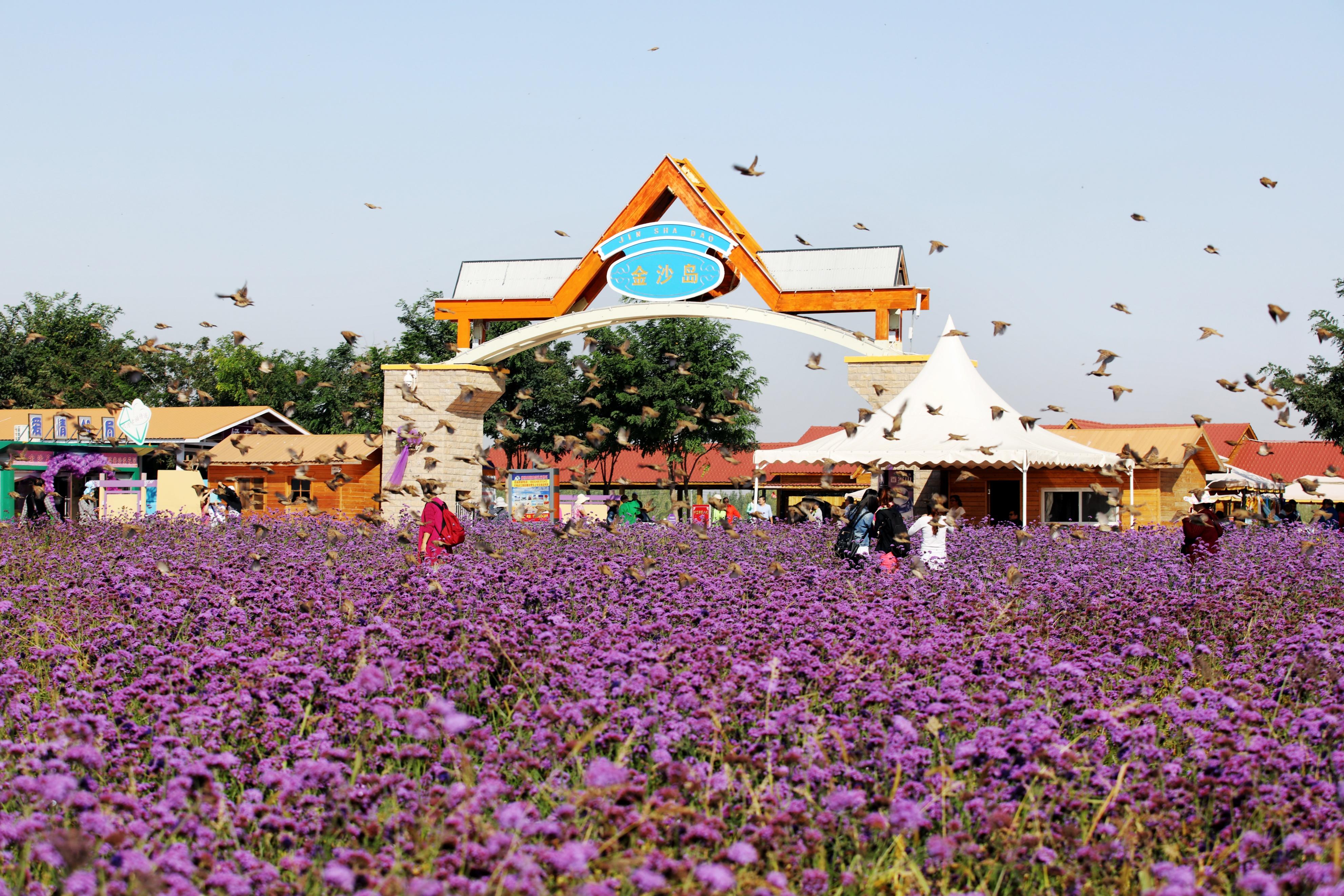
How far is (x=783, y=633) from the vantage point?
627 centimetres

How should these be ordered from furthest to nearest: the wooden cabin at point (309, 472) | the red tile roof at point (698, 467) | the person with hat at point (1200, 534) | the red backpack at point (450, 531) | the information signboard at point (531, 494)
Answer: the red tile roof at point (698, 467) < the wooden cabin at point (309, 472) < the information signboard at point (531, 494) < the person with hat at point (1200, 534) < the red backpack at point (450, 531)

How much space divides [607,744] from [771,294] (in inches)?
871

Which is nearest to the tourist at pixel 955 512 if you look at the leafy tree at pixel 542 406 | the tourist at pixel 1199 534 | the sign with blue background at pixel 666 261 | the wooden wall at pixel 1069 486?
the wooden wall at pixel 1069 486

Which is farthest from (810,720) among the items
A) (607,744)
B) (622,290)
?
(622,290)

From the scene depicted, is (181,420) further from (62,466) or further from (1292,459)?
(1292,459)

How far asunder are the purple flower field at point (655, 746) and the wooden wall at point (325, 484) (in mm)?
25161

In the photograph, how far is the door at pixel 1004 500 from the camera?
24500 millimetres

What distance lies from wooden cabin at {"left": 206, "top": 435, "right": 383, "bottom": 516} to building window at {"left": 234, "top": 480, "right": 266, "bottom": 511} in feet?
0.12

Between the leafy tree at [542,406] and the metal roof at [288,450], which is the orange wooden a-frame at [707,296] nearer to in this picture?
the metal roof at [288,450]

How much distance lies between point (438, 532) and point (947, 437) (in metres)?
11.9

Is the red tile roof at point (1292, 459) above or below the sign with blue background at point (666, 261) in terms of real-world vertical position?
below

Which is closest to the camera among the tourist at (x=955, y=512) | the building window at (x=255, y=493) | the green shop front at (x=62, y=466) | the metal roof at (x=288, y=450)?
the tourist at (x=955, y=512)

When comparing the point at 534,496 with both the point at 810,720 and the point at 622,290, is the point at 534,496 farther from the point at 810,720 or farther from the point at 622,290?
the point at 810,720

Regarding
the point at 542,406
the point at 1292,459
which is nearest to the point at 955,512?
the point at 542,406
